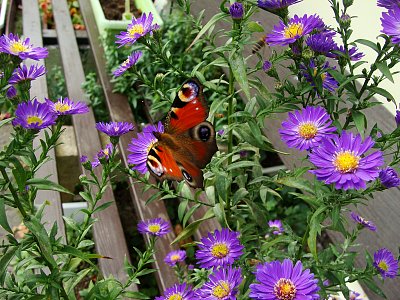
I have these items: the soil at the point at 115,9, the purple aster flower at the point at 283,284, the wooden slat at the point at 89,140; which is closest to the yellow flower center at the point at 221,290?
the purple aster flower at the point at 283,284

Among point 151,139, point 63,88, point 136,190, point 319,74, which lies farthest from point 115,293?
point 63,88

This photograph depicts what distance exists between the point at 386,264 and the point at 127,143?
131 cm

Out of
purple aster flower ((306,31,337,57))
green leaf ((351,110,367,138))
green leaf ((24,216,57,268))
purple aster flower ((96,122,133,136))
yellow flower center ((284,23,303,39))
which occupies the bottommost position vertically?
green leaf ((24,216,57,268))

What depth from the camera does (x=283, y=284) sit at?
845 mm

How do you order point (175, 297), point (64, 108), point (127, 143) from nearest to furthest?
point (64, 108) < point (175, 297) < point (127, 143)

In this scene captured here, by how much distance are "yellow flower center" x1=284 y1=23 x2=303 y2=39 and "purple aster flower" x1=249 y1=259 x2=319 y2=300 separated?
16.1 inches

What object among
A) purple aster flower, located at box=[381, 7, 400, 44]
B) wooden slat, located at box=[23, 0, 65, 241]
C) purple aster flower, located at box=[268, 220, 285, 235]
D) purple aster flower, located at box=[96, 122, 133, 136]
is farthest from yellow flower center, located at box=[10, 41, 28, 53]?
purple aster flower, located at box=[268, 220, 285, 235]

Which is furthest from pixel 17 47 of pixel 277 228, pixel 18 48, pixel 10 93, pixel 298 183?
pixel 277 228

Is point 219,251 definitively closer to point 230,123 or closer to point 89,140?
point 230,123

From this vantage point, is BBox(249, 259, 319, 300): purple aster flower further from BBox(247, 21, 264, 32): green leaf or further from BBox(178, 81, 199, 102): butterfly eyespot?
BBox(247, 21, 264, 32): green leaf

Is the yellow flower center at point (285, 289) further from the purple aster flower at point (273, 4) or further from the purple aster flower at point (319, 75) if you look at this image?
the purple aster flower at point (273, 4)

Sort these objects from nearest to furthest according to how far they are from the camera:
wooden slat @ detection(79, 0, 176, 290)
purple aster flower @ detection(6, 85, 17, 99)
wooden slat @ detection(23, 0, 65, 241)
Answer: purple aster flower @ detection(6, 85, 17, 99) < wooden slat @ detection(79, 0, 176, 290) < wooden slat @ detection(23, 0, 65, 241)

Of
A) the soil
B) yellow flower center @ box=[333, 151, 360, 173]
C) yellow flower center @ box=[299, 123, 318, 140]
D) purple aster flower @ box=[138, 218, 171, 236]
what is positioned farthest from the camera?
the soil

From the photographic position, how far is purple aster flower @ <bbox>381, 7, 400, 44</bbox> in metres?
0.86
